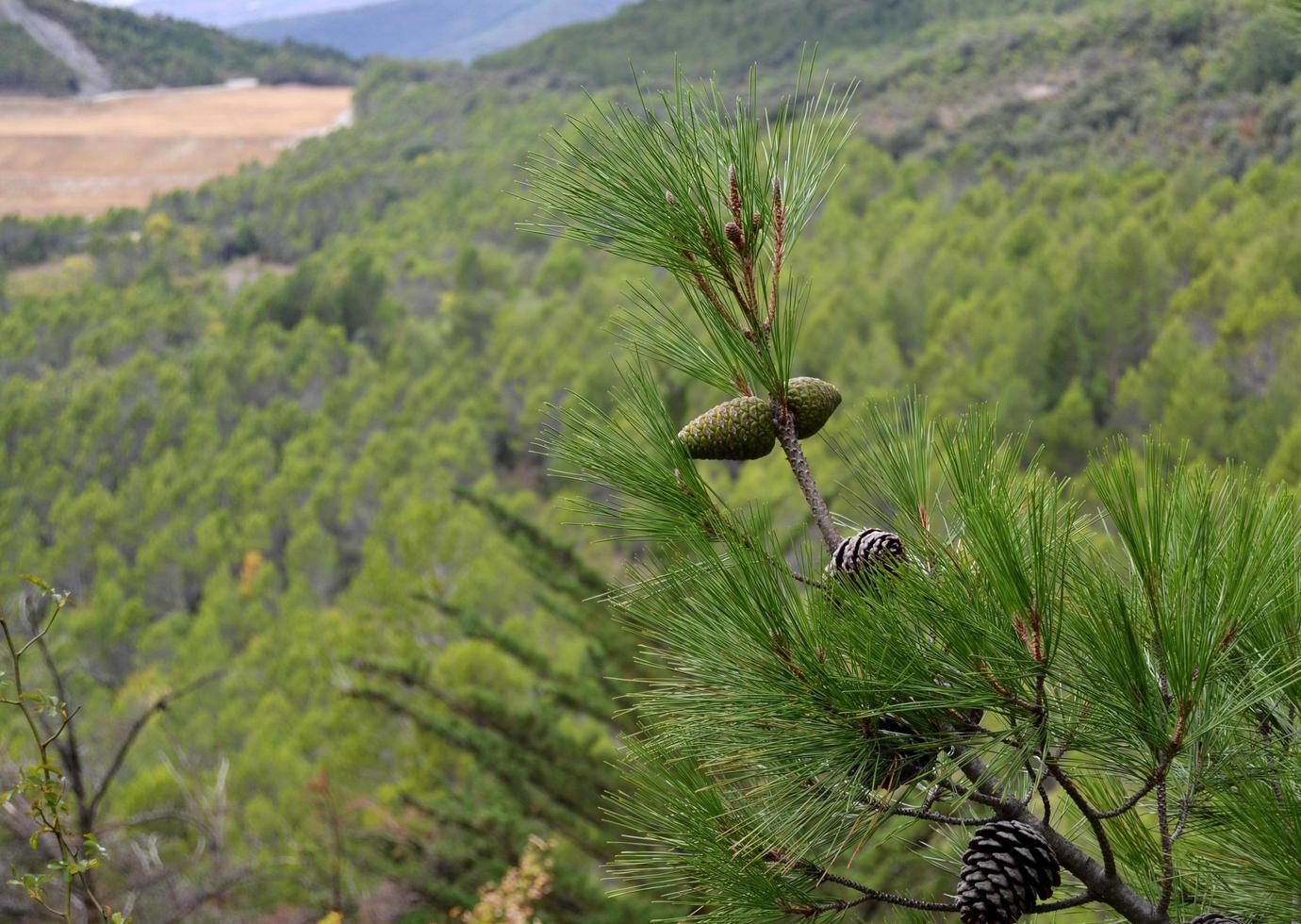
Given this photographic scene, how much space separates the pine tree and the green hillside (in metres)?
0.15

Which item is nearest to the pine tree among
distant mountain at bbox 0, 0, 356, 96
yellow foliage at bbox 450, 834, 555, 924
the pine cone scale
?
the pine cone scale

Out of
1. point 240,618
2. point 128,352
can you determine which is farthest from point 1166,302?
point 128,352

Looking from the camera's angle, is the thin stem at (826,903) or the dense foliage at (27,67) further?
the dense foliage at (27,67)

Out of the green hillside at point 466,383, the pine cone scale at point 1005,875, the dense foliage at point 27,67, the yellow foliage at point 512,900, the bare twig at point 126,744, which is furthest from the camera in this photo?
the dense foliage at point 27,67

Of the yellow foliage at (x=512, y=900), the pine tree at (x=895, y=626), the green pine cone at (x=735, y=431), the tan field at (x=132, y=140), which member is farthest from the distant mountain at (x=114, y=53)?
the green pine cone at (x=735, y=431)

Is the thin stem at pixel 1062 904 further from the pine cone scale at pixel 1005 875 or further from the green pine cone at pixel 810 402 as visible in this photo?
the green pine cone at pixel 810 402

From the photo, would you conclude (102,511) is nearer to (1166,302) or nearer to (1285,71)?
(1166,302)

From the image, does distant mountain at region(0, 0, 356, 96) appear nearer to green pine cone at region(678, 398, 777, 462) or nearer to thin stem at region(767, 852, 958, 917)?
green pine cone at region(678, 398, 777, 462)

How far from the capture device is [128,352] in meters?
34.2

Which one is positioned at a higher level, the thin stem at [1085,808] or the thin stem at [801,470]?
the thin stem at [801,470]

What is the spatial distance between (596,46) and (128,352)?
31.9 meters

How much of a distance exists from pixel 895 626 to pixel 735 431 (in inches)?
10.0

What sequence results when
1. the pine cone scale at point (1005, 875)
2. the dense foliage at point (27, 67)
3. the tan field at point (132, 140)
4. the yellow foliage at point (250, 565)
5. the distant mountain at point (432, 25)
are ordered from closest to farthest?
the pine cone scale at point (1005, 875) → the yellow foliage at point (250, 565) → the tan field at point (132, 140) → the dense foliage at point (27, 67) → the distant mountain at point (432, 25)

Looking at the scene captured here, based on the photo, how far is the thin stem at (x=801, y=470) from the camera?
1.00 m
